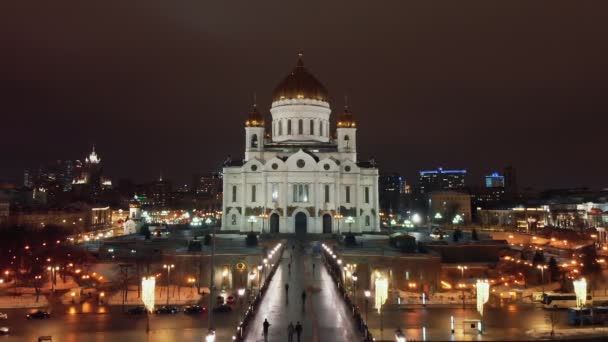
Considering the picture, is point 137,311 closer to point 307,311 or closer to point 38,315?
point 38,315

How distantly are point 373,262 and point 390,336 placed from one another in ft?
54.1

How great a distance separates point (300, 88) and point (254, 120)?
6749mm

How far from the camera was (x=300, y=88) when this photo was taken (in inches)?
2726

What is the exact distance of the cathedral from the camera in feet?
204

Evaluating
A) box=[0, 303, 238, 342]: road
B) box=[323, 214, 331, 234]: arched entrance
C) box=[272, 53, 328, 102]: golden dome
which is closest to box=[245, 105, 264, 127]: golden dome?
box=[272, 53, 328, 102]: golden dome

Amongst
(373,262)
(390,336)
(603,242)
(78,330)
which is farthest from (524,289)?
(603,242)

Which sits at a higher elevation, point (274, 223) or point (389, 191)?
point (389, 191)

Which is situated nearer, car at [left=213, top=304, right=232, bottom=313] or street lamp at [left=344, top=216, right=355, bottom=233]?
car at [left=213, top=304, right=232, bottom=313]

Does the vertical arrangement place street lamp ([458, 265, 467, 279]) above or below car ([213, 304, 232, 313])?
above

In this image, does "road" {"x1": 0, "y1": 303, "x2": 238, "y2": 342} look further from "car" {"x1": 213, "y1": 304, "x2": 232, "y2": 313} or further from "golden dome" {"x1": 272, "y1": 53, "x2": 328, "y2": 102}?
"golden dome" {"x1": 272, "y1": 53, "x2": 328, "y2": 102}

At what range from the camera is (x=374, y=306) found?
31.4 m

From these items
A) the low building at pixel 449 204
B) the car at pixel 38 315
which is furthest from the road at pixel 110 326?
the low building at pixel 449 204

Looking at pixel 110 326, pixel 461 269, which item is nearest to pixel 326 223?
pixel 461 269

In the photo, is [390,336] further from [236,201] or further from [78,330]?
[236,201]
